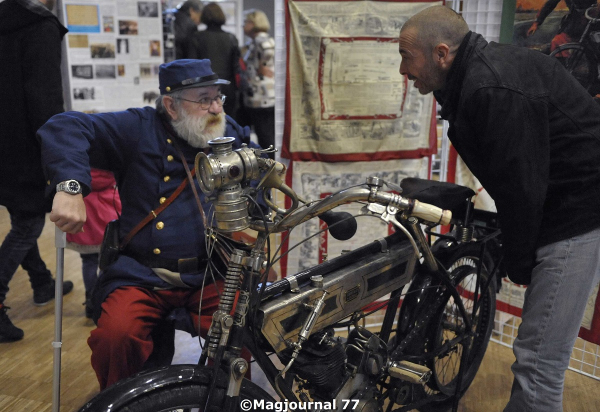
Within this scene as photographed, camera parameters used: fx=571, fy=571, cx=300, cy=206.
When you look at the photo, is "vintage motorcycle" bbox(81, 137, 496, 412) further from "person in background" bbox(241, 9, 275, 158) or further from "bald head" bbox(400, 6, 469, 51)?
"person in background" bbox(241, 9, 275, 158)

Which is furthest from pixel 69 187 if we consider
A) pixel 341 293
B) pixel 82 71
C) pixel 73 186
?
pixel 82 71

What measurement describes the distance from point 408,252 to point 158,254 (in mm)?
921

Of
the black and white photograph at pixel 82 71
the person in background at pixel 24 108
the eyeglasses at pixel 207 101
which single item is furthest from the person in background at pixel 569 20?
the black and white photograph at pixel 82 71

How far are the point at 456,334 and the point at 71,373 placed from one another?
1810mm

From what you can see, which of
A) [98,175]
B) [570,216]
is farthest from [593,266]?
[98,175]

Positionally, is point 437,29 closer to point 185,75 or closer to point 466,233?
point 466,233

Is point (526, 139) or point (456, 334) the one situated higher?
point (526, 139)

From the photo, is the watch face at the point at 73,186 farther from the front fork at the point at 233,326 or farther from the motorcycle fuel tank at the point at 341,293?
the motorcycle fuel tank at the point at 341,293

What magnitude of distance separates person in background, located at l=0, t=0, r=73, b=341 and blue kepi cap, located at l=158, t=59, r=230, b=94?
1070 millimetres

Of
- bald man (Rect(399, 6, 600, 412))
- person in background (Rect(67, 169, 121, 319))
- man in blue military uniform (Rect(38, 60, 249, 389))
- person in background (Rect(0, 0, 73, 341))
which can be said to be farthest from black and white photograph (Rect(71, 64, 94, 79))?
bald man (Rect(399, 6, 600, 412))

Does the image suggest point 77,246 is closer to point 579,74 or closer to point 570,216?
point 570,216

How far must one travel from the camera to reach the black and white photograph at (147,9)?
14.3 ft

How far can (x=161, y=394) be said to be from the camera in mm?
1449

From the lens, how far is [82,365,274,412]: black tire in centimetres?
140
